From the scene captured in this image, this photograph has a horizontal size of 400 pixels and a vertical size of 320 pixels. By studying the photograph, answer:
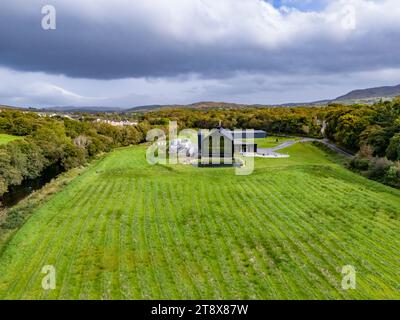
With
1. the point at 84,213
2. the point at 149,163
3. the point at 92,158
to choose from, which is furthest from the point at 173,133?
the point at 84,213

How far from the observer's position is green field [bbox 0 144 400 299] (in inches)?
446

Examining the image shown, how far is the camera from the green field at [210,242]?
1134 cm

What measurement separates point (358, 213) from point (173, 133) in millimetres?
61971

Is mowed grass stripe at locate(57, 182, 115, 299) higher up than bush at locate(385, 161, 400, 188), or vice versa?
bush at locate(385, 161, 400, 188)

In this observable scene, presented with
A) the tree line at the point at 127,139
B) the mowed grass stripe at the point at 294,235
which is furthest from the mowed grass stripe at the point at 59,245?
the tree line at the point at 127,139

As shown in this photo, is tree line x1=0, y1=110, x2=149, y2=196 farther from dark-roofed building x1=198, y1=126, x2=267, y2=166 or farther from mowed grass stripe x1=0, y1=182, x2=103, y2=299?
dark-roofed building x1=198, y1=126, x2=267, y2=166

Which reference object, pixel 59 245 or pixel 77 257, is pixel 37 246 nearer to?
pixel 59 245

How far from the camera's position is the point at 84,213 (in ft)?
64.4

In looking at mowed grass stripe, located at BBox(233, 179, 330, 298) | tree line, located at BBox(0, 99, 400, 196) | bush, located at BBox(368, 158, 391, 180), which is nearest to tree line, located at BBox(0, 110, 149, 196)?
tree line, located at BBox(0, 99, 400, 196)

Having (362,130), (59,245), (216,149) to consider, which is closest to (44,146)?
(216,149)

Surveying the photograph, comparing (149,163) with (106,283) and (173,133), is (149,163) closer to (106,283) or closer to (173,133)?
(106,283)

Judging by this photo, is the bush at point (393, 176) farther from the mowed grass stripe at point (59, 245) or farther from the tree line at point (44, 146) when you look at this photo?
the tree line at point (44, 146)

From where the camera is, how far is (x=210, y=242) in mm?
15000

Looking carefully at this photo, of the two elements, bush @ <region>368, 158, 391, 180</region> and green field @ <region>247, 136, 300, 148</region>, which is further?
green field @ <region>247, 136, 300, 148</region>
